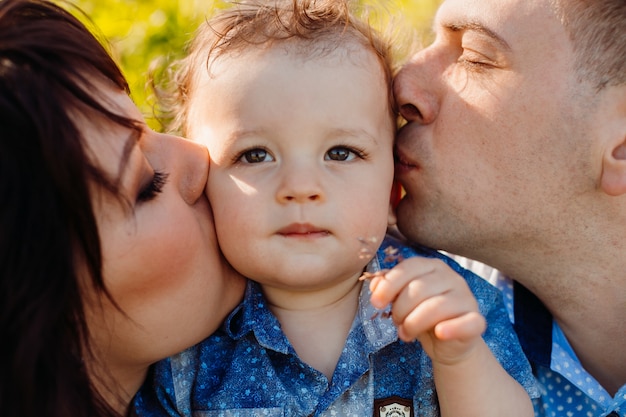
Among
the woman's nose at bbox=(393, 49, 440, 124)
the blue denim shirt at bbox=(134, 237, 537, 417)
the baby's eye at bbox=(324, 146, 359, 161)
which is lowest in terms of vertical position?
the blue denim shirt at bbox=(134, 237, 537, 417)

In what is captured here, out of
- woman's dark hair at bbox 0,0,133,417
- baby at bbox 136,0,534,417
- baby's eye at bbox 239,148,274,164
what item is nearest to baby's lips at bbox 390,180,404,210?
baby at bbox 136,0,534,417

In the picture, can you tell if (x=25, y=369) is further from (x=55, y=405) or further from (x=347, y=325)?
(x=347, y=325)

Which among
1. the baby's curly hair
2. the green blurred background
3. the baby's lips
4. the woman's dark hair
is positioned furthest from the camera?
the green blurred background

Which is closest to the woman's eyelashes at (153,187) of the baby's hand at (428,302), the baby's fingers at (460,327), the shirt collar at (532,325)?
the baby's hand at (428,302)

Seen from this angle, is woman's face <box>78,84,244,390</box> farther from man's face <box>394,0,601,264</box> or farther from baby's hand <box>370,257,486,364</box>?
man's face <box>394,0,601,264</box>

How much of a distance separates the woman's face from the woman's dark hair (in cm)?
6

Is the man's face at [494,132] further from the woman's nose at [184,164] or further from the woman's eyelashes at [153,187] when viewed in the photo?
the woman's eyelashes at [153,187]

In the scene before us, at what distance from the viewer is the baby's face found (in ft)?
7.58

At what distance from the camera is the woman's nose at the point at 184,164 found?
7.57ft

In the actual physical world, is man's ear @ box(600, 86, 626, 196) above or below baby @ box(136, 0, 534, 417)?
above

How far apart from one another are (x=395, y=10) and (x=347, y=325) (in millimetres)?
1706

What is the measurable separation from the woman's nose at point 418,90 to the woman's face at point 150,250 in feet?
2.48

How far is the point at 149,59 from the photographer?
4316mm

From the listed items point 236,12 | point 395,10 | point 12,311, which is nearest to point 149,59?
point 395,10
